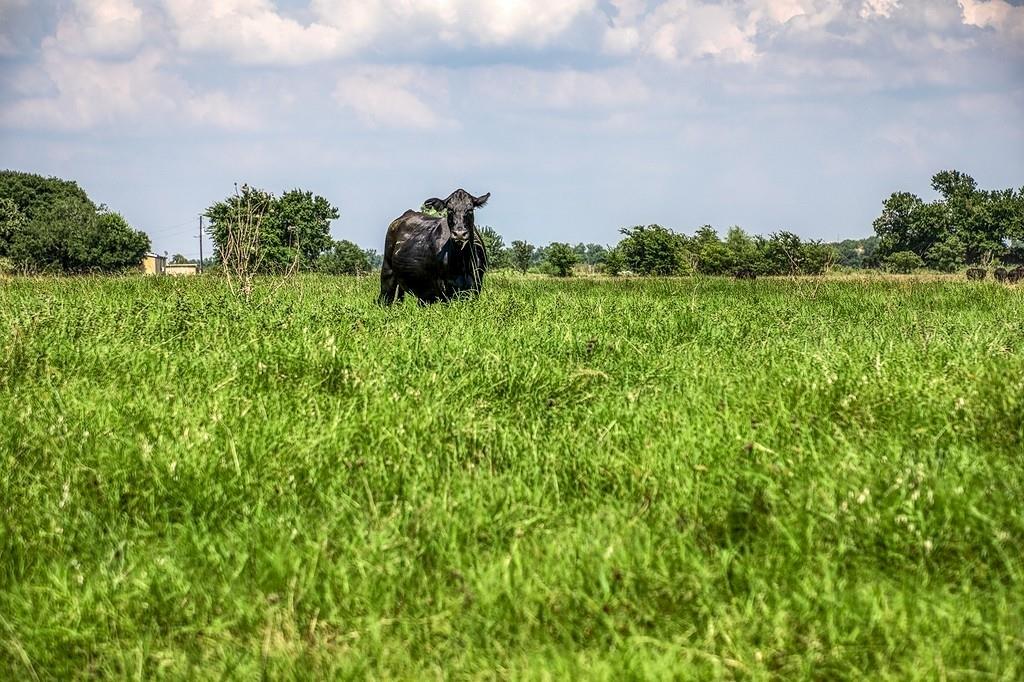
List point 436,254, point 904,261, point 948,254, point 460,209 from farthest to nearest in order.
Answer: point 948,254 < point 904,261 < point 436,254 < point 460,209

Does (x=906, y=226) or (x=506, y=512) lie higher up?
(x=906, y=226)

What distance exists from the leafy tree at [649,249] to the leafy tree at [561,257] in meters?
6.72

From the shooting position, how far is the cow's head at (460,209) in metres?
13.8

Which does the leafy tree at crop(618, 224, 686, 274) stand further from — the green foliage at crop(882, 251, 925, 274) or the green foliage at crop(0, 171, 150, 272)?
the green foliage at crop(0, 171, 150, 272)

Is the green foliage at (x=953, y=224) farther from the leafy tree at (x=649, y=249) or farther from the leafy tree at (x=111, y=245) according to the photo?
the leafy tree at (x=111, y=245)

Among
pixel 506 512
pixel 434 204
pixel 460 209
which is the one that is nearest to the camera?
pixel 506 512

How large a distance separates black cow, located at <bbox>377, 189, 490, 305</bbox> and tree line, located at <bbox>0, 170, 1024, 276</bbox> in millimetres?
45722

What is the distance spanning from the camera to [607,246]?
3691 inches

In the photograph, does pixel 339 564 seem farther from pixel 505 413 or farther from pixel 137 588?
pixel 505 413

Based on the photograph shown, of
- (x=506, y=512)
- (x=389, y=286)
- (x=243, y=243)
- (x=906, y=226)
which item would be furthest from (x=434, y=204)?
(x=906, y=226)

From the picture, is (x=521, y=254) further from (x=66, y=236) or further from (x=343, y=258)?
(x=66, y=236)

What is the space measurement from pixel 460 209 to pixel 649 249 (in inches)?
2807

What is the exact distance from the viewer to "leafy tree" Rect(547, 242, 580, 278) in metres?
75.5

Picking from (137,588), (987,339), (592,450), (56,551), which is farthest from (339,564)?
(987,339)
